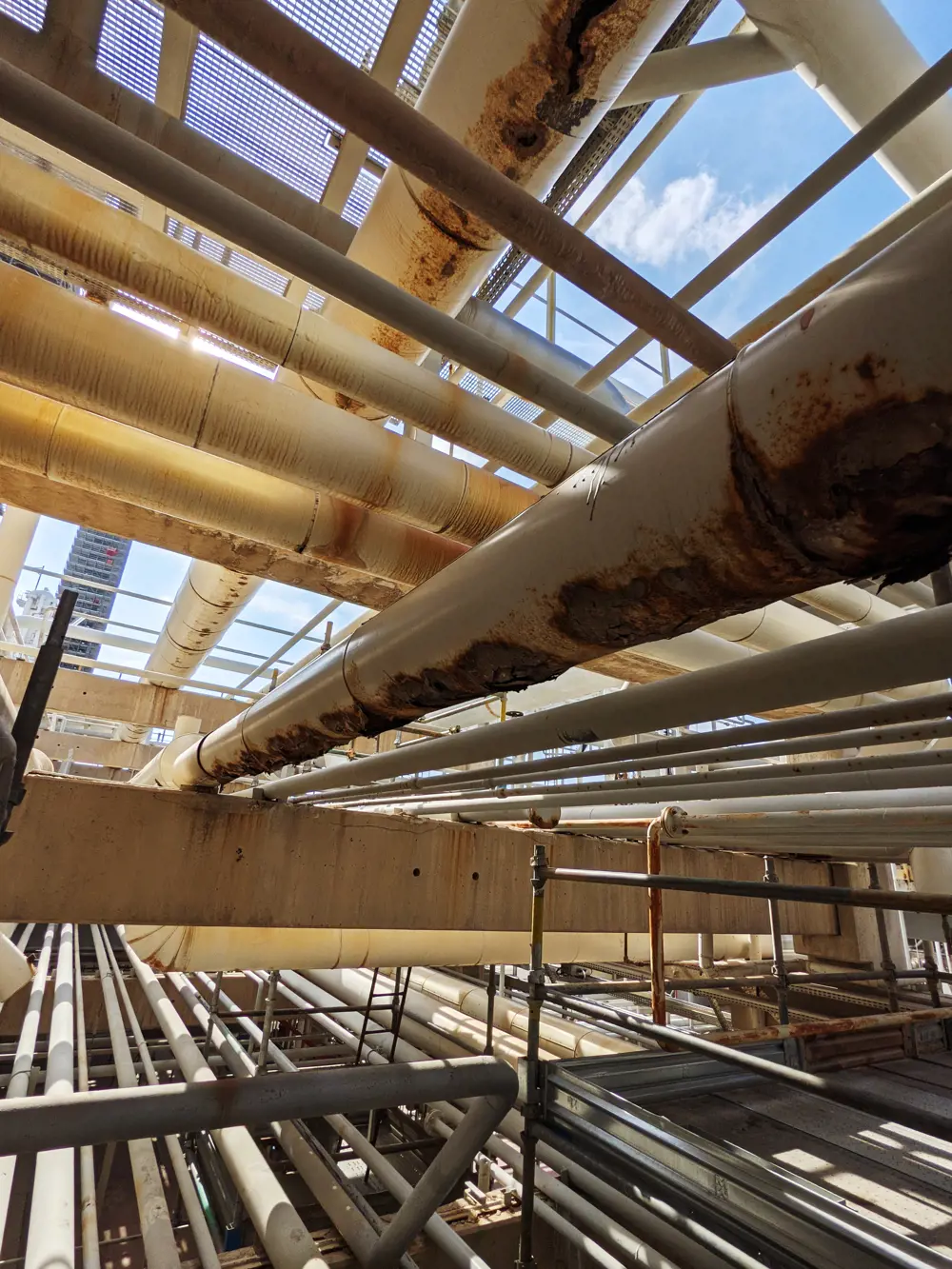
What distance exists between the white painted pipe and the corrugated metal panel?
0.58 meters

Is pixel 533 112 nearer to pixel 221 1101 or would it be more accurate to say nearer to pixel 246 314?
pixel 246 314

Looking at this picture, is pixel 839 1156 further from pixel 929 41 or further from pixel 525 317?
pixel 525 317

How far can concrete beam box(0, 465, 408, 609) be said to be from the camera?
1.85m

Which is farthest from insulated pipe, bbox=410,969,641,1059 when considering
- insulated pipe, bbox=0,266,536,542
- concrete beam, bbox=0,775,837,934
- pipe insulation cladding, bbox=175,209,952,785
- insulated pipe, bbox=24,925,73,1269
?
pipe insulation cladding, bbox=175,209,952,785

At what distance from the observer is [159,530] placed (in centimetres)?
195

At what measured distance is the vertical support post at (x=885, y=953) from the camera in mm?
3602

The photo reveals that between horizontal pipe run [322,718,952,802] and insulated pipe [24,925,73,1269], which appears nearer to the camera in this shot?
horizontal pipe run [322,718,952,802]

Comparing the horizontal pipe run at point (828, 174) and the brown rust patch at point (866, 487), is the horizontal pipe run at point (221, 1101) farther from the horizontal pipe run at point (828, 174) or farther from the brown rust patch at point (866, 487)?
the horizontal pipe run at point (828, 174)

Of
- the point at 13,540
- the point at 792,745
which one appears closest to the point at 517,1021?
the point at 792,745

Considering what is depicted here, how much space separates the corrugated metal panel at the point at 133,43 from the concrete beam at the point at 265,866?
6.78 feet

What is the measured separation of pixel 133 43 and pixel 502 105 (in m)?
0.97

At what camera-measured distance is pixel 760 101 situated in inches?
59.5

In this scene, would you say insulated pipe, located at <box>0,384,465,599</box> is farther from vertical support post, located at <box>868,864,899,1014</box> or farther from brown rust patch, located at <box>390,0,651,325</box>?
vertical support post, located at <box>868,864,899,1014</box>

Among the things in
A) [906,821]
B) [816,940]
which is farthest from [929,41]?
[816,940]
